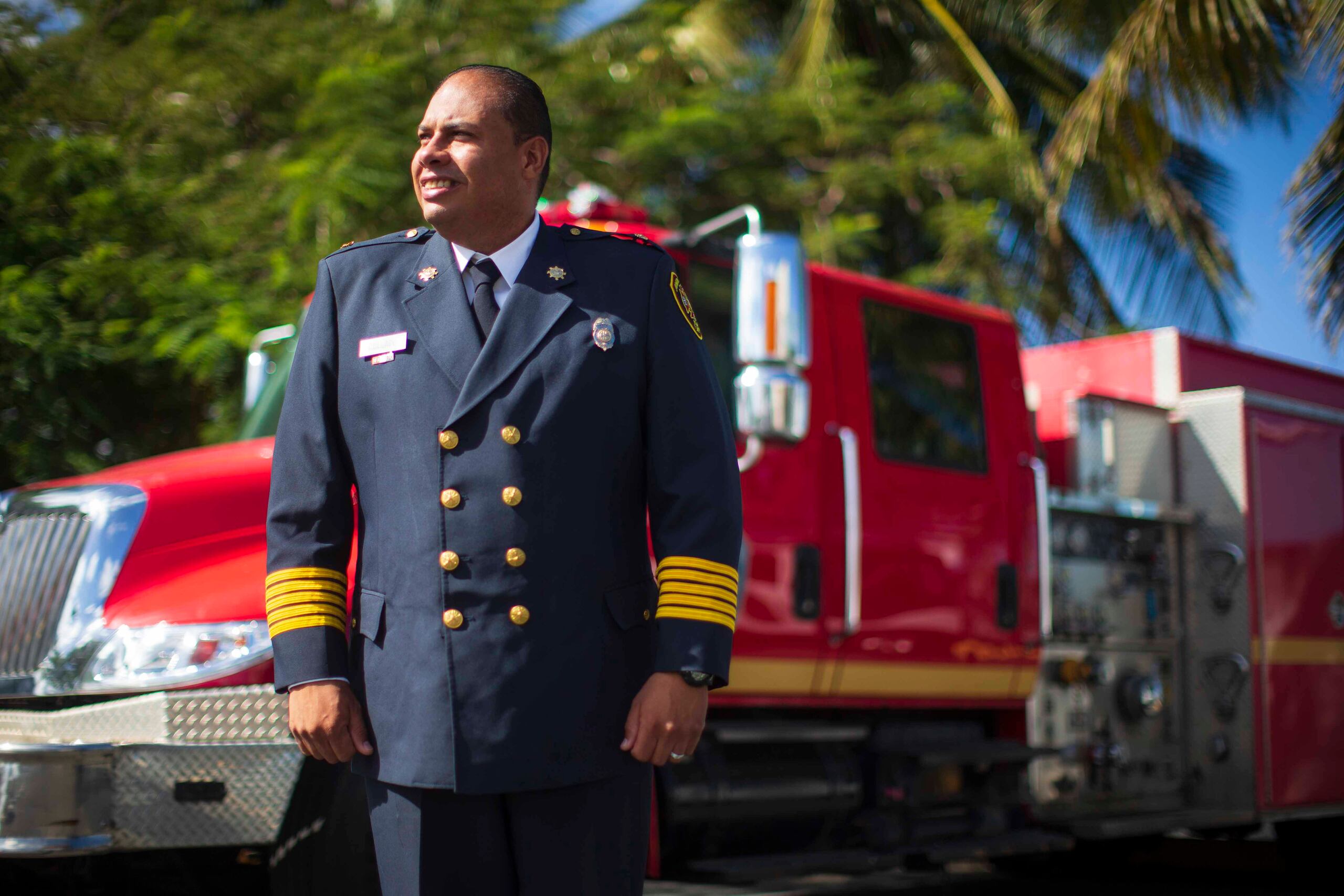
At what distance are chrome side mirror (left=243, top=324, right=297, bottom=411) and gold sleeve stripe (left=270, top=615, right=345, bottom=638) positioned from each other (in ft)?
10.2

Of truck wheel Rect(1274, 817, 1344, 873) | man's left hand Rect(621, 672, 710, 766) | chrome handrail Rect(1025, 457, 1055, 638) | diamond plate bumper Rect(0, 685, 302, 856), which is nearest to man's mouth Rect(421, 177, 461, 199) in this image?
man's left hand Rect(621, 672, 710, 766)

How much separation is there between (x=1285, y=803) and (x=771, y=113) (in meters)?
7.56

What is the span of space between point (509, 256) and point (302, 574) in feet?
1.90

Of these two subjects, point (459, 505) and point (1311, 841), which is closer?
point (459, 505)

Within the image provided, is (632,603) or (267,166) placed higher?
(267,166)

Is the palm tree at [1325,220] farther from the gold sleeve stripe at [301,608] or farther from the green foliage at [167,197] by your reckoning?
the gold sleeve stripe at [301,608]

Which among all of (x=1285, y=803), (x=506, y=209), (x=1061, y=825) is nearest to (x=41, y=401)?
(x=1061, y=825)

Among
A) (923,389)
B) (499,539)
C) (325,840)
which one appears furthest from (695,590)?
(923,389)

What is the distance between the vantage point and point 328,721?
6.62 ft

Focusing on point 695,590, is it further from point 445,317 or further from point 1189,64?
point 1189,64

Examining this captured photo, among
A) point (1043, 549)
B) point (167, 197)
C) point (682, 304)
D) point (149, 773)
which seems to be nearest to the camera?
point (682, 304)

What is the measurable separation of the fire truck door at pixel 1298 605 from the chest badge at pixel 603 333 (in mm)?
5094

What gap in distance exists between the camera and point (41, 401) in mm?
6930

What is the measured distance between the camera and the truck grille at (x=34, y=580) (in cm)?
350
